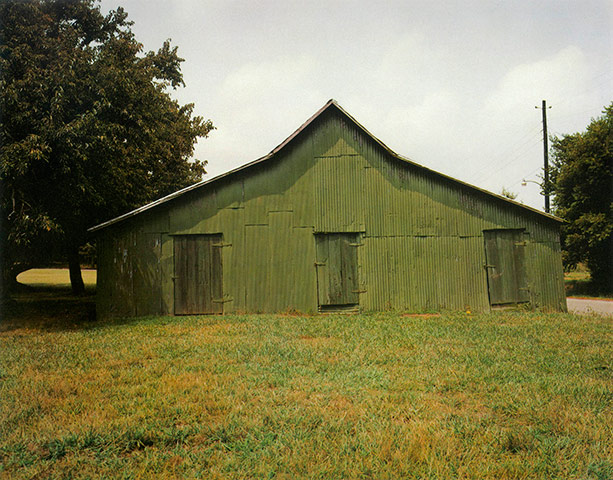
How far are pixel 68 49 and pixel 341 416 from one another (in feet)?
56.1

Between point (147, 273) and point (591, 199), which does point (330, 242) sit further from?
point (591, 199)

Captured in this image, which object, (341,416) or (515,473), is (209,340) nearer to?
(341,416)

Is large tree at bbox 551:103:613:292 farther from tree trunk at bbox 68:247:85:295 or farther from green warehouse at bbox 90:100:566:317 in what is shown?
tree trunk at bbox 68:247:85:295

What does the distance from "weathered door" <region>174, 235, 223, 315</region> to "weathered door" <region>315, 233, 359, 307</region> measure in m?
3.35

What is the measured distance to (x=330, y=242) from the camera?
40.9ft

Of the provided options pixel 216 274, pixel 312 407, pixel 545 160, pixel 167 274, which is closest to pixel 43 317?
pixel 167 274

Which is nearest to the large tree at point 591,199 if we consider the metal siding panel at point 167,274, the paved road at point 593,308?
the paved road at point 593,308

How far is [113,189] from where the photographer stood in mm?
14844

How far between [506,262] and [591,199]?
1427 cm

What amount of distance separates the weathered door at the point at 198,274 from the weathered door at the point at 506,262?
9.11 meters

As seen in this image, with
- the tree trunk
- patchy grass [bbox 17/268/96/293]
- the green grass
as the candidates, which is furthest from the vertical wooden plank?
patchy grass [bbox 17/268/96/293]

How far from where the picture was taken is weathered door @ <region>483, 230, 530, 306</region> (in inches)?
490

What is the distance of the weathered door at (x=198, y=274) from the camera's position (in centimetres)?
1203

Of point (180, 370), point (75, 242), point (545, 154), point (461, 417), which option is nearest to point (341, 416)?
point (461, 417)
